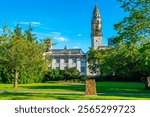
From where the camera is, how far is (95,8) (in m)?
137

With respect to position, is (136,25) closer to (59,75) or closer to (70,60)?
(59,75)

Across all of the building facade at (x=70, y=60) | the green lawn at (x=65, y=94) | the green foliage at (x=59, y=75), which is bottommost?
the green lawn at (x=65, y=94)

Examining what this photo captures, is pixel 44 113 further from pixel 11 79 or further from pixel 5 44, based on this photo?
pixel 11 79

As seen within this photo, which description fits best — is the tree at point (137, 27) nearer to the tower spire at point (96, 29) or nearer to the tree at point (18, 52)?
the tree at point (18, 52)

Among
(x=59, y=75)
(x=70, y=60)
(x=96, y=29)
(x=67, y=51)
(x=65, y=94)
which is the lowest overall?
(x=65, y=94)

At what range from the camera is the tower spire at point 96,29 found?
129 meters

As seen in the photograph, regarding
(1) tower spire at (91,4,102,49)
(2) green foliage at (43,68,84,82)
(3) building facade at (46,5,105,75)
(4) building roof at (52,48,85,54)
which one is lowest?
(2) green foliage at (43,68,84,82)

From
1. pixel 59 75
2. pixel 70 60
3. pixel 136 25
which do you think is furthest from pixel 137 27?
pixel 70 60

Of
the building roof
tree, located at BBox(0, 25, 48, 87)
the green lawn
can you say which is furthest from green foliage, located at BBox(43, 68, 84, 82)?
the building roof

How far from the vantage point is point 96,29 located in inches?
5069

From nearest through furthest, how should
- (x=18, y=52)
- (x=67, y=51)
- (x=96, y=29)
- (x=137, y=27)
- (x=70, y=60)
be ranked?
(x=137, y=27) < (x=18, y=52) < (x=70, y=60) < (x=67, y=51) < (x=96, y=29)

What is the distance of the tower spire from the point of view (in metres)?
129

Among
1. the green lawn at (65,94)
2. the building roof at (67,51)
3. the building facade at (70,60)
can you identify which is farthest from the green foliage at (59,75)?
the building roof at (67,51)

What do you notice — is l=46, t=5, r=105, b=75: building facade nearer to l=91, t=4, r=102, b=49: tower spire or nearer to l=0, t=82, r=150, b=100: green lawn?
l=91, t=4, r=102, b=49: tower spire
